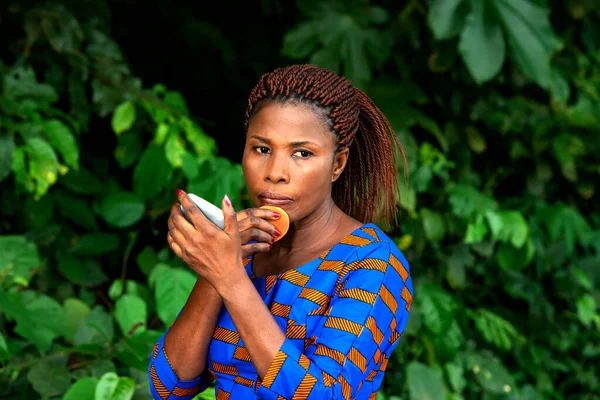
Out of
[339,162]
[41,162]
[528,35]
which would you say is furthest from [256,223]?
[528,35]

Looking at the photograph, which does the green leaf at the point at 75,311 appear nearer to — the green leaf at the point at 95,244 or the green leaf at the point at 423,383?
the green leaf at the point at 95,244

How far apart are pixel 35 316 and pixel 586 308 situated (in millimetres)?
2694

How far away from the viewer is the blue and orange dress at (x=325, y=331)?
3.76ft

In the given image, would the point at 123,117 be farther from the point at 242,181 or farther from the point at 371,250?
the point at 371,250

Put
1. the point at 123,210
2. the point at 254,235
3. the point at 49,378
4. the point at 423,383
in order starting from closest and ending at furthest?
the point at 254,235, the point at 49,378, the point at 123,210, the point at 423,383

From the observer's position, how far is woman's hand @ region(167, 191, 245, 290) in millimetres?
1121

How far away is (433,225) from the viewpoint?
327cm

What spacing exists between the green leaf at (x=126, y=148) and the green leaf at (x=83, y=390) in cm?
92

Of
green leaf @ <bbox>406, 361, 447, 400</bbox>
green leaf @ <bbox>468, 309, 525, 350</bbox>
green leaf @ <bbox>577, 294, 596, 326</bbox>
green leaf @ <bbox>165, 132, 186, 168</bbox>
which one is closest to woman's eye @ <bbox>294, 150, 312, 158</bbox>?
green leaf @ <bbox>165, 132, 186, 168</bbox>

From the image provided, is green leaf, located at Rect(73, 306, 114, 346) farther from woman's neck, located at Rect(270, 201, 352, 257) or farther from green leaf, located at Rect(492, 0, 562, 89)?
green leaf, located at Rect(492, 0, 562, 89)

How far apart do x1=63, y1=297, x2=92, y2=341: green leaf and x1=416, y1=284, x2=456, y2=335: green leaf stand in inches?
52.8

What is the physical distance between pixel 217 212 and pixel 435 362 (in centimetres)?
231

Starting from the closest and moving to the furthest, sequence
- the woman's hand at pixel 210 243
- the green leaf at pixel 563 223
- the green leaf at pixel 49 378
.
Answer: the woman's hand at pixel 210 243, the green leaf at pixel 49 378, the green leaf at pixel 563 223

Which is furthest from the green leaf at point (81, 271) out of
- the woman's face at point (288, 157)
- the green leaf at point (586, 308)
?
the green leaf at point (586, 308)
